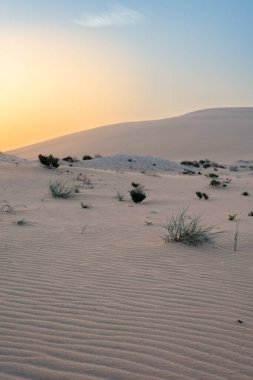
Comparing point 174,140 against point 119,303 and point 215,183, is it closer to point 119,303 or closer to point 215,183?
point 215,183

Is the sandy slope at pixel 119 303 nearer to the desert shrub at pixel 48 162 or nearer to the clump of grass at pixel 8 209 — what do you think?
the clump of grass at pixel 8 209

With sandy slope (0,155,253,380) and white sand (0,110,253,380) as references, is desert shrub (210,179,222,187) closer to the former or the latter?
white sand (0,110,253,380)

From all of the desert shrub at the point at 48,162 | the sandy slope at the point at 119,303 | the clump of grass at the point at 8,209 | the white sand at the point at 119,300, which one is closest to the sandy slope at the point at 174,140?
the desert shrub at the point at 48,162

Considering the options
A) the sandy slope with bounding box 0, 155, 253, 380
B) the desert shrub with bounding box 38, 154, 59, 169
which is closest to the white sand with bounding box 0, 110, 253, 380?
the sandy slope with bounding box 0, 155, 253, 380

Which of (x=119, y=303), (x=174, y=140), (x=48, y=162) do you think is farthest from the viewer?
(x=174, y=140)

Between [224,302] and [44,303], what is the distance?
1.65 meters

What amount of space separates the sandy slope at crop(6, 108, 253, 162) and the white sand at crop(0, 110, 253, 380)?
42.4 metres

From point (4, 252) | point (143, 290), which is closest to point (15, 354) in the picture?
point (143, 290)

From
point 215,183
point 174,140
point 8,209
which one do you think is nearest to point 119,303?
point 8,209

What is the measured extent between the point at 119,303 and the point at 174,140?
62.8 meters

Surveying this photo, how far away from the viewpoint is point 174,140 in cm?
6644

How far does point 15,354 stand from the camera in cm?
325

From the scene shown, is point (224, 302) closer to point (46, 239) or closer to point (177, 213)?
point (46, 239)

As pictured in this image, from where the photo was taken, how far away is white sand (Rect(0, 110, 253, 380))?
3195 mm
